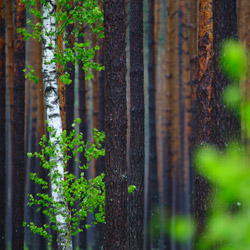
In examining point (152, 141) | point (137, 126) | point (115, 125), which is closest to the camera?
point (115, 125)

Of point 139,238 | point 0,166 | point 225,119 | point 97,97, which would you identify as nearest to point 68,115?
point 0,166

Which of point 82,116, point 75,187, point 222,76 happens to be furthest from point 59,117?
point 82,116

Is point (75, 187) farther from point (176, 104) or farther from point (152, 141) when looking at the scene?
point (176, 104)

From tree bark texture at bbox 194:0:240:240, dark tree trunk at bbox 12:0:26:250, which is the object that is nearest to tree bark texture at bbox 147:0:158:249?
dark tree trunk at bbox 12:0:26:250

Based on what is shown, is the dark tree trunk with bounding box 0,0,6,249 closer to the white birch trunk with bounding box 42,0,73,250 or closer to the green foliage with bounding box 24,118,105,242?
the white birch trunk with bounding box 42,0,73,250

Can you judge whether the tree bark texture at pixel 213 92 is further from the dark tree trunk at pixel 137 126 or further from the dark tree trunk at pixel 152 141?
the dark tree trunk at pixel 152 141

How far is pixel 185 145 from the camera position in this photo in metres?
22.7

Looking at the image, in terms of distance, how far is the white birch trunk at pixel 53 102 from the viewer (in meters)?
8.66

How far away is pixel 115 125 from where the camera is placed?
22.2 feet

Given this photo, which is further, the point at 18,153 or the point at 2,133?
the point at 2,133

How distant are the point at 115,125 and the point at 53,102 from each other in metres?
2.87

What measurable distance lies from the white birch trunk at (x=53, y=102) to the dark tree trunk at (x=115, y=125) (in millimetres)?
1872

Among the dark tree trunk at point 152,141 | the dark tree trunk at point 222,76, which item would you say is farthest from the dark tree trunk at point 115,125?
the dark tree trunk at point 152,141

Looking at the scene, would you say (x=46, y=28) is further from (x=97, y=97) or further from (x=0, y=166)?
(x=97, y=97)
